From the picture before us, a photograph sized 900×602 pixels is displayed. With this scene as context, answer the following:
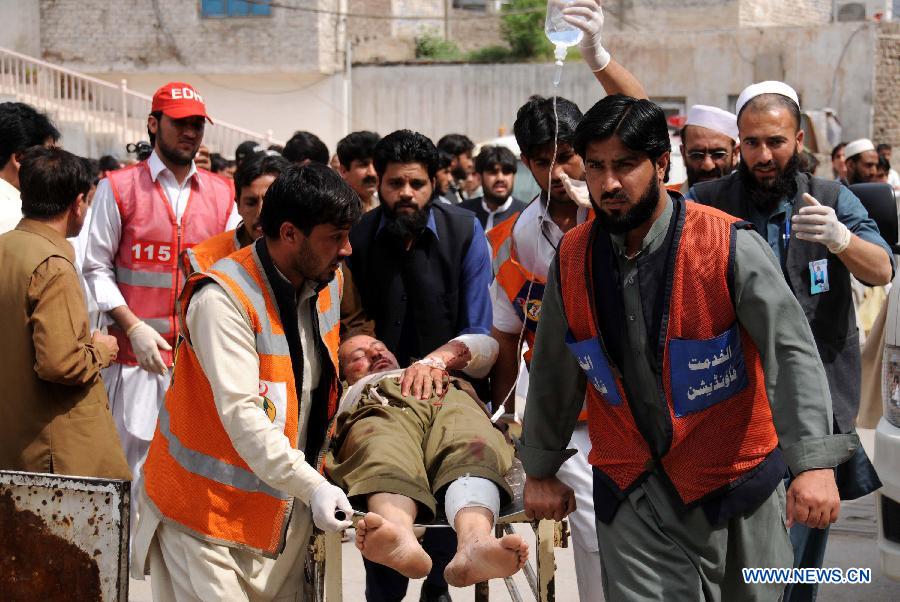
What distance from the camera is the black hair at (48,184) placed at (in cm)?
462

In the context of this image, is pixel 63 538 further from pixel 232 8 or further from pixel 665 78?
pixel 232 8

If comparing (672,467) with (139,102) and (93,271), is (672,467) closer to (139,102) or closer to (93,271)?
(93,271)

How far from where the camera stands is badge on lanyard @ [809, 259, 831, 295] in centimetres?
438

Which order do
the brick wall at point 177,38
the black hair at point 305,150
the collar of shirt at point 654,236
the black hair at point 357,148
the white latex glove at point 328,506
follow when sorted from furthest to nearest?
the brick wall at point 177,38
the black hair at point 305,150
the black hair at point 357,148
the white latex glove at point 328,506
the collar of shirt at point 654,236

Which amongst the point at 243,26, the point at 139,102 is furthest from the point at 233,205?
the point at 243,26

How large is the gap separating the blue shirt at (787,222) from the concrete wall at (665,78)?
20930 mm

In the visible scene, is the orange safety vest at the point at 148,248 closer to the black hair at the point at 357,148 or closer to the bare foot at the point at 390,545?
the black hair at the point at 357,148

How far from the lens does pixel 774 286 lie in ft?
10.4

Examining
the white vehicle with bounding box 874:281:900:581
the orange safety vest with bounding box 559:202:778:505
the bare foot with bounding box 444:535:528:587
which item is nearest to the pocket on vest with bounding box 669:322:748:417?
the orange safety vest with bounding box 559:202:778:505

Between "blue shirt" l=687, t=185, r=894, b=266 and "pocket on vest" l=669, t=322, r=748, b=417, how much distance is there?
1294 millimetres

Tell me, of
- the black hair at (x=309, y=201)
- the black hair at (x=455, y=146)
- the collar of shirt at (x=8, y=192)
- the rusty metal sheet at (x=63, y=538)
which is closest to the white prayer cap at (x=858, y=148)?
the black hair at (x=455, y=146)

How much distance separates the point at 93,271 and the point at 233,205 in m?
0.77

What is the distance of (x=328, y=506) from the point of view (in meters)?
3.44

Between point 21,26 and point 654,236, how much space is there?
96.1ft
